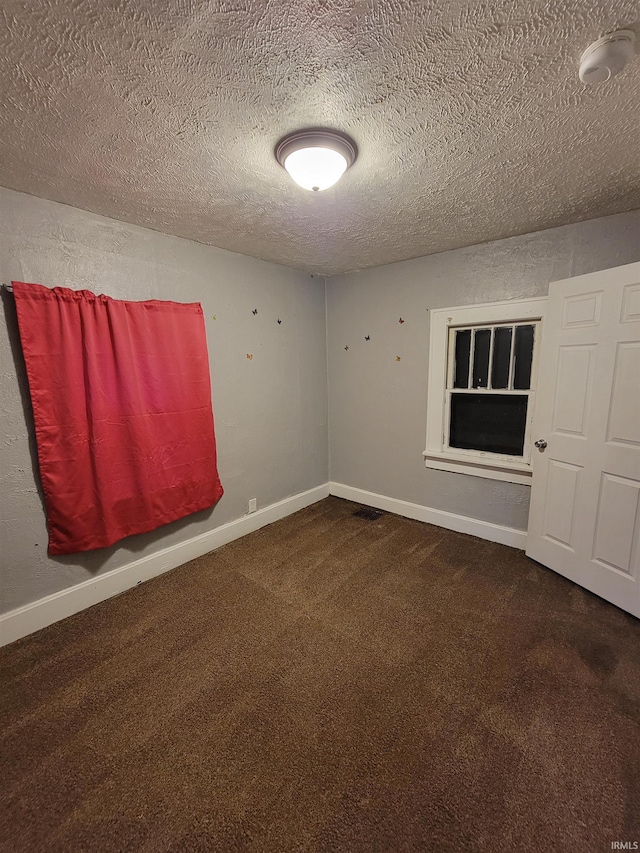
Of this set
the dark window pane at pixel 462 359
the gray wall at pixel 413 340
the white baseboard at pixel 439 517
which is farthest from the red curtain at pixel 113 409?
the dark window pane at pixel 462 359

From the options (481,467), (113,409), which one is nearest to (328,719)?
(113,409)

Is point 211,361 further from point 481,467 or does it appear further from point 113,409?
point 481,467

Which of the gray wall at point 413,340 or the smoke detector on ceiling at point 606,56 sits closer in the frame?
the smoke detector on ceiling at point 606,56

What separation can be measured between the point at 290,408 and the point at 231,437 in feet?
2.42

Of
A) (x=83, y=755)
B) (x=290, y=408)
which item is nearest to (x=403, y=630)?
(x=83, y=755)

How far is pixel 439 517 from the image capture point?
3209 millimetres

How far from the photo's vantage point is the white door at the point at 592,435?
201 centimetres

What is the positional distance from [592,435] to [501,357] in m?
0.91

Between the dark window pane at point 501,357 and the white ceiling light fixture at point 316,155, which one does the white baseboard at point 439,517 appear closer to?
the dark window pane at point 501,357

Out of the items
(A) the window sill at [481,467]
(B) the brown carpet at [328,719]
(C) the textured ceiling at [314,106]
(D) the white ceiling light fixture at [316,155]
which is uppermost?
(C) the textured ceiling at [314,106]

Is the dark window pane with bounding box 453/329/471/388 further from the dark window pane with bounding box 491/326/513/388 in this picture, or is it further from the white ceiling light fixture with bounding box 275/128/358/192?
the white ceiling light fixture with bounding box 275/128/358/192

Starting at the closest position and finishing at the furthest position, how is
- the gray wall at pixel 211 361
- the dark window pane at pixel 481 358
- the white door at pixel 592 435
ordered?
1. the gray wall at pixel 211 361
2. the white door at pixel 592 435
3. the dark window pane at pixel 481 358

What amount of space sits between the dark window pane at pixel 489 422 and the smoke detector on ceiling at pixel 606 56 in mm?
1990

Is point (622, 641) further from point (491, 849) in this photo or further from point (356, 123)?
point (356, 123)
